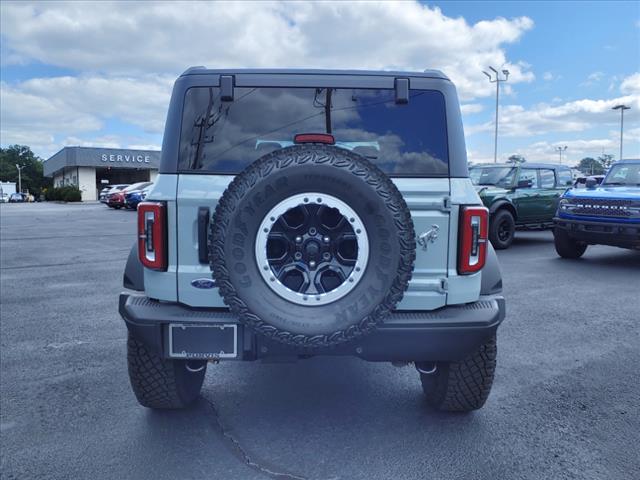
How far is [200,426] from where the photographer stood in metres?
3.10

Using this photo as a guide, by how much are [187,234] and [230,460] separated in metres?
1.19

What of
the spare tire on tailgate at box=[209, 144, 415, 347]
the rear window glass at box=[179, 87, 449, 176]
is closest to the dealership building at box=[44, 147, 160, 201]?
the rear window glass at box=[179, 87, 449, 176]

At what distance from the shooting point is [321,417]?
3.23 metres

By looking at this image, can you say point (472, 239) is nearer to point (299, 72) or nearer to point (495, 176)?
point (299, 72)

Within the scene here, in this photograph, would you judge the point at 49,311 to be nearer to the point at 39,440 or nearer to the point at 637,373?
the point at 39,440

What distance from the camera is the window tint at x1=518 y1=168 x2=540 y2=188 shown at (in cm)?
1157

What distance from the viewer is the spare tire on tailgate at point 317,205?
2.44m

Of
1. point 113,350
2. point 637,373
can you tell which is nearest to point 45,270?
point 113,350

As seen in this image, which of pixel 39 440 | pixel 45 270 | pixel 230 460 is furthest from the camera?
pixel 45 270

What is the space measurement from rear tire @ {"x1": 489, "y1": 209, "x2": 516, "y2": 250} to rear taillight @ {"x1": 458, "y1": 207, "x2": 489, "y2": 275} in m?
8.22

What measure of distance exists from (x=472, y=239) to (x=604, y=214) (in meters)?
6.90

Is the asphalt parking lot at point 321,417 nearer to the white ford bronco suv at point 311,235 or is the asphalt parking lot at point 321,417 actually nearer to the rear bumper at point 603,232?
the white ford bronco suv at point 311,235

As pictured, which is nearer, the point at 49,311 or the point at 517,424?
the point at 517,424

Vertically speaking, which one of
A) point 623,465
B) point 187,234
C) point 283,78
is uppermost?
point 283,78
